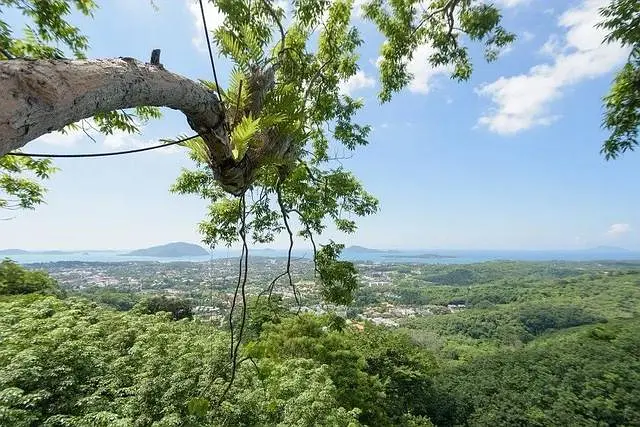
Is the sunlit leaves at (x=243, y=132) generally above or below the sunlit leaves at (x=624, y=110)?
below

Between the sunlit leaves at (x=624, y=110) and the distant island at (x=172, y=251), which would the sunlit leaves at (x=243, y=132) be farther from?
the distant island at (x=172, y=251)

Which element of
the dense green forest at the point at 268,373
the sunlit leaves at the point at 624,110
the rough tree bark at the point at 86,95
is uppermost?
the sunlit leaves at the point at 624,110

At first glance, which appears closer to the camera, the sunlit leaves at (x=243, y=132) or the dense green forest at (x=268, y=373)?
the sunlit leaves at (x=243, y=132)

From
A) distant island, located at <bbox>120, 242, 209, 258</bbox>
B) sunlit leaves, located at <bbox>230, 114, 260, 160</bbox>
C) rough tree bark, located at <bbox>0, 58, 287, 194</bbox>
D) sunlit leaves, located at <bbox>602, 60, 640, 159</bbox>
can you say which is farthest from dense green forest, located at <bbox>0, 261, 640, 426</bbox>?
distant island, located at <bbox>120, 242, 209, 258</bbox>

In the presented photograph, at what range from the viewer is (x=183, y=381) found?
19.5 feet

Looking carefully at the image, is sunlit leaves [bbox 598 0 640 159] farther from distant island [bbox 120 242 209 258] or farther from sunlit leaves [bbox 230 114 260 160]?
distant island [bbox 120 242 209 258]

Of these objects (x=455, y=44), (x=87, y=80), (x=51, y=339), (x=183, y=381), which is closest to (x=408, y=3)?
(x=455, y=44)

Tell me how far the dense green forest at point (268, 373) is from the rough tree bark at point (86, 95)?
131 cm

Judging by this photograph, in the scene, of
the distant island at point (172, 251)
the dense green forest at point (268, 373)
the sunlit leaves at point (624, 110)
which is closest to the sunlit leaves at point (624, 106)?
the sunlit leaves at point (624, 110)

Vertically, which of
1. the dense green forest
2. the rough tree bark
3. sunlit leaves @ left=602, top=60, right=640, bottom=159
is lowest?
the dense green forest

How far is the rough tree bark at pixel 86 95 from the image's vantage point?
0.68m

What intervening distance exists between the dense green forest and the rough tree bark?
51.5 inches

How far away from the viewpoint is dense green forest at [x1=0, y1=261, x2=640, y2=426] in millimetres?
5188

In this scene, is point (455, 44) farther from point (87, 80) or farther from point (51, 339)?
point (51, 339)
